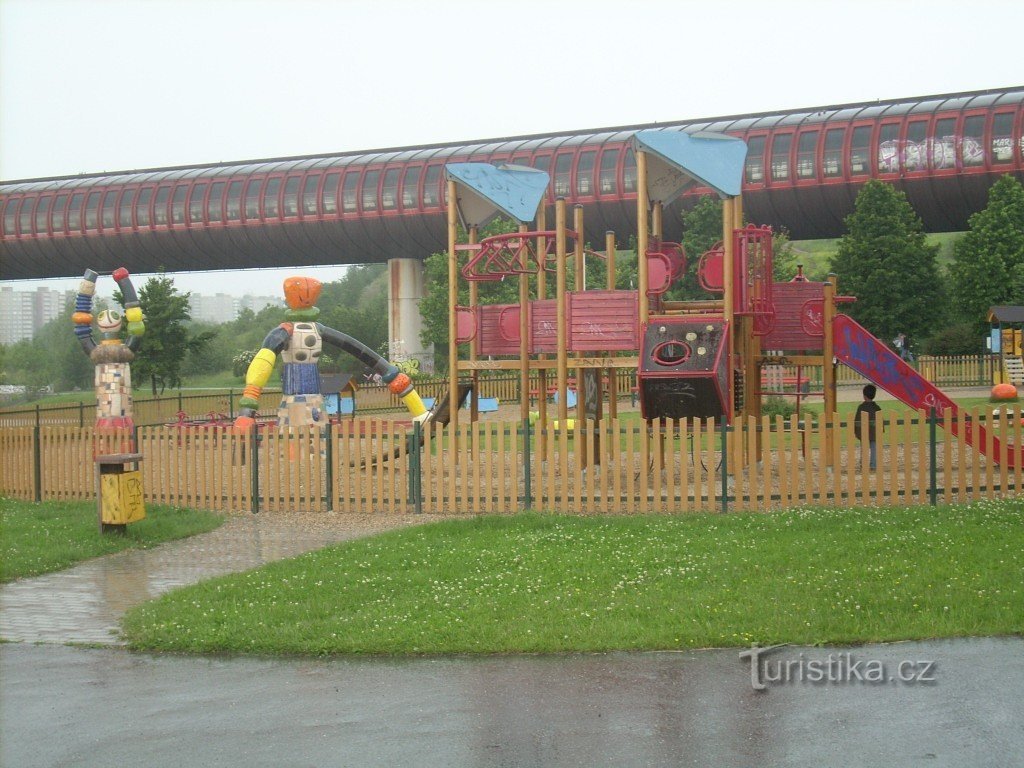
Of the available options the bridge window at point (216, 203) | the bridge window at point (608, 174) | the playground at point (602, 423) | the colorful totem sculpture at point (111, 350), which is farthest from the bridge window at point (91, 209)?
the playground at point (602, 423)

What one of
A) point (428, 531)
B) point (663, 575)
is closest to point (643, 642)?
point (663, 575)

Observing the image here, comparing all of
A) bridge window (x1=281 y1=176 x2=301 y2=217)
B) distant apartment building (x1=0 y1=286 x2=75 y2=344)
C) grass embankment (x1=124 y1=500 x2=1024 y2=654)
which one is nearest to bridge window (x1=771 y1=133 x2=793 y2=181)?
bridge window (x1=281 y1=176 x2=301 y2=217)

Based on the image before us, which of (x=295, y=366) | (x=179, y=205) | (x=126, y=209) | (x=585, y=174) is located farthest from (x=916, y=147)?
(x=126, y=209)

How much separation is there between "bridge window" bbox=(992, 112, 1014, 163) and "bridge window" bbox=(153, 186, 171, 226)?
1414 inches

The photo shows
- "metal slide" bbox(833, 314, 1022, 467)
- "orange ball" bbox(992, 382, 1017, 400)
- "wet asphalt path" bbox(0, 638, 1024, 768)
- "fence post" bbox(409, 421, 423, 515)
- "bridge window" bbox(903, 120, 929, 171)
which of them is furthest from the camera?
"bridge window" bbox(903, 120, 929, 171)

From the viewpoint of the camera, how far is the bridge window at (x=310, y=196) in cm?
4988

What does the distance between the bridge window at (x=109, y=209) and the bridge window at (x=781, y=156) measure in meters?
31.2

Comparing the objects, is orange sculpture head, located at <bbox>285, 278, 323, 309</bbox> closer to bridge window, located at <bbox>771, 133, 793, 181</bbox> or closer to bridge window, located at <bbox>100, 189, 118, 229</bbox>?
bridge window, located at <bbox>771, 133, 793, 181</bbox>

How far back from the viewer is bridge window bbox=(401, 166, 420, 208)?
47.7 m

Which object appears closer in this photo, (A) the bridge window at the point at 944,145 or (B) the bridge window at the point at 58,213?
(A) the bridge window at the point at 944,145

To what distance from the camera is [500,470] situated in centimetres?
1441

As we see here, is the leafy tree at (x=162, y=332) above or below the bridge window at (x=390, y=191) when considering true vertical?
Answer: below

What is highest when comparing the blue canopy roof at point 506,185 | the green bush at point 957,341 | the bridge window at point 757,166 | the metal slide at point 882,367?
the bridge window at point 757,166

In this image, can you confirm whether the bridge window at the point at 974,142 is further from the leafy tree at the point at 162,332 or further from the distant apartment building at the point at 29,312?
the distant apartment building at the point at 29,312
